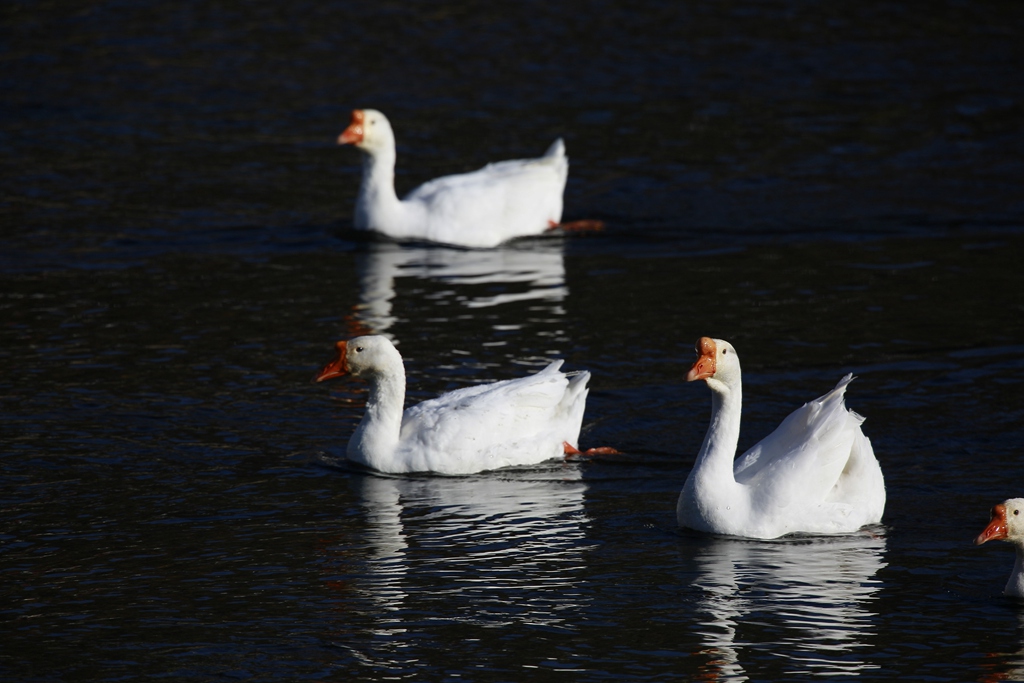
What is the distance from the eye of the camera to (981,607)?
8242 mm

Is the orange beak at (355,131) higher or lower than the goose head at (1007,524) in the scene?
higher

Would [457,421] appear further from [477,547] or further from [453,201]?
[453,201]

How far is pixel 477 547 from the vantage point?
9.16 metres

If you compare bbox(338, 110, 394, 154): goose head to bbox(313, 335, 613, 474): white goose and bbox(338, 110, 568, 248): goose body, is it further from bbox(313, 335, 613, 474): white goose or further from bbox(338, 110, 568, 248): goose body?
bbox(313, 335, 613, 474): white goose

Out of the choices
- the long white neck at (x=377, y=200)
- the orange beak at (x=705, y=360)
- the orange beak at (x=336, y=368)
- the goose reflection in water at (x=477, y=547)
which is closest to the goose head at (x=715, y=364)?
the orange beak at (x=705, y=360)

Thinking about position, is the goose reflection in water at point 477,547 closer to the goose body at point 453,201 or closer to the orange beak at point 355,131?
the goose body at point 453,201

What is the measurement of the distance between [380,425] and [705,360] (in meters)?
2.59

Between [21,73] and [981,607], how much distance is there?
2023cm

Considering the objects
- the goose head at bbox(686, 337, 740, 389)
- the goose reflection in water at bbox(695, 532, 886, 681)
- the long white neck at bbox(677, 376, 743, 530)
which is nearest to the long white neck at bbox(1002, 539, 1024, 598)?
the goose reflection in water at bbox(695, 532, 886, 681)

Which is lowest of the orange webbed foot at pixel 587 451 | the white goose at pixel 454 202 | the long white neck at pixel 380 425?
the orange webbed foot at pixel 587 451

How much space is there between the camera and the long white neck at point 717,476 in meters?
9.32

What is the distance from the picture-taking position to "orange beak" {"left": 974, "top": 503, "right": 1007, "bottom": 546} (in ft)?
27.4

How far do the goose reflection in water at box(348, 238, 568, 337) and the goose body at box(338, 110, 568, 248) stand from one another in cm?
19

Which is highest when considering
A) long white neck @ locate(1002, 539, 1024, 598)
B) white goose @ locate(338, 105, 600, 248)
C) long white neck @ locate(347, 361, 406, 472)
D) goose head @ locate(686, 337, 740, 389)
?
white goose @ locate(338, 105, 600, 248)
